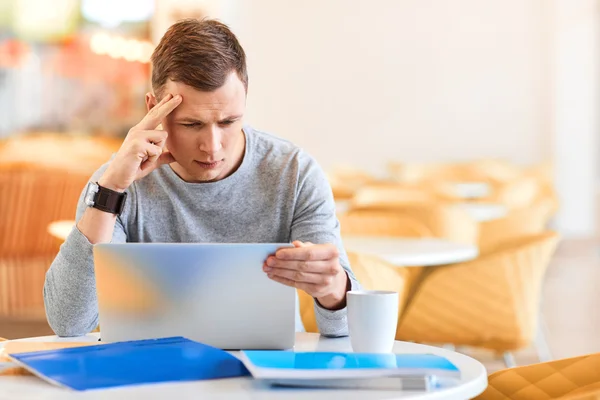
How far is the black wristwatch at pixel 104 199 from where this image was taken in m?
1.74

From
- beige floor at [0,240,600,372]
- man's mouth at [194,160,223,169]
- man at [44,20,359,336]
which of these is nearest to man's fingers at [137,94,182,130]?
man at [44,20,359,336]

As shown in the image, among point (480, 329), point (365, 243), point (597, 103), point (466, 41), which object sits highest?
point (466, 41)

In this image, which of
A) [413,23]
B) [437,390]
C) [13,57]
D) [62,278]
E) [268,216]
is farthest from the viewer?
[13,57]

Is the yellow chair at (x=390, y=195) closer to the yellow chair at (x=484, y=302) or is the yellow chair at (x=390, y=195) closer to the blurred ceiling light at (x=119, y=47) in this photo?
the yellow chair at (x=484, y=302)

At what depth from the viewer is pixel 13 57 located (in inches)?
512

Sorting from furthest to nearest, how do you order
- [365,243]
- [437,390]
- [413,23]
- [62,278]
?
[413,23] < [365,243] < [62,278] < [437,390]

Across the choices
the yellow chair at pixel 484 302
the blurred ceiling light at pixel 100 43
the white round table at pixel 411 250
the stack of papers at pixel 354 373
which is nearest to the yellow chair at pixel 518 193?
the yellow chair at pixel 484 302

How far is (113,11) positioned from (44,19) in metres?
1.04

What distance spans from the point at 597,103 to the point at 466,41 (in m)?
1.69

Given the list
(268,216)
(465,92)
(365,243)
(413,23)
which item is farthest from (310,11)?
(268,216)

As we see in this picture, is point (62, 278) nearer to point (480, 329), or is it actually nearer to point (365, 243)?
point (365, 243)

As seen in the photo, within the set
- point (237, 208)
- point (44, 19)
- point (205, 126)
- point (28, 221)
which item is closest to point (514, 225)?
point (28, 221)

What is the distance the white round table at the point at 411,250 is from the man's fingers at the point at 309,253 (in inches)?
55.3

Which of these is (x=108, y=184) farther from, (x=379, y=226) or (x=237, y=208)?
(x=379, y=226)
